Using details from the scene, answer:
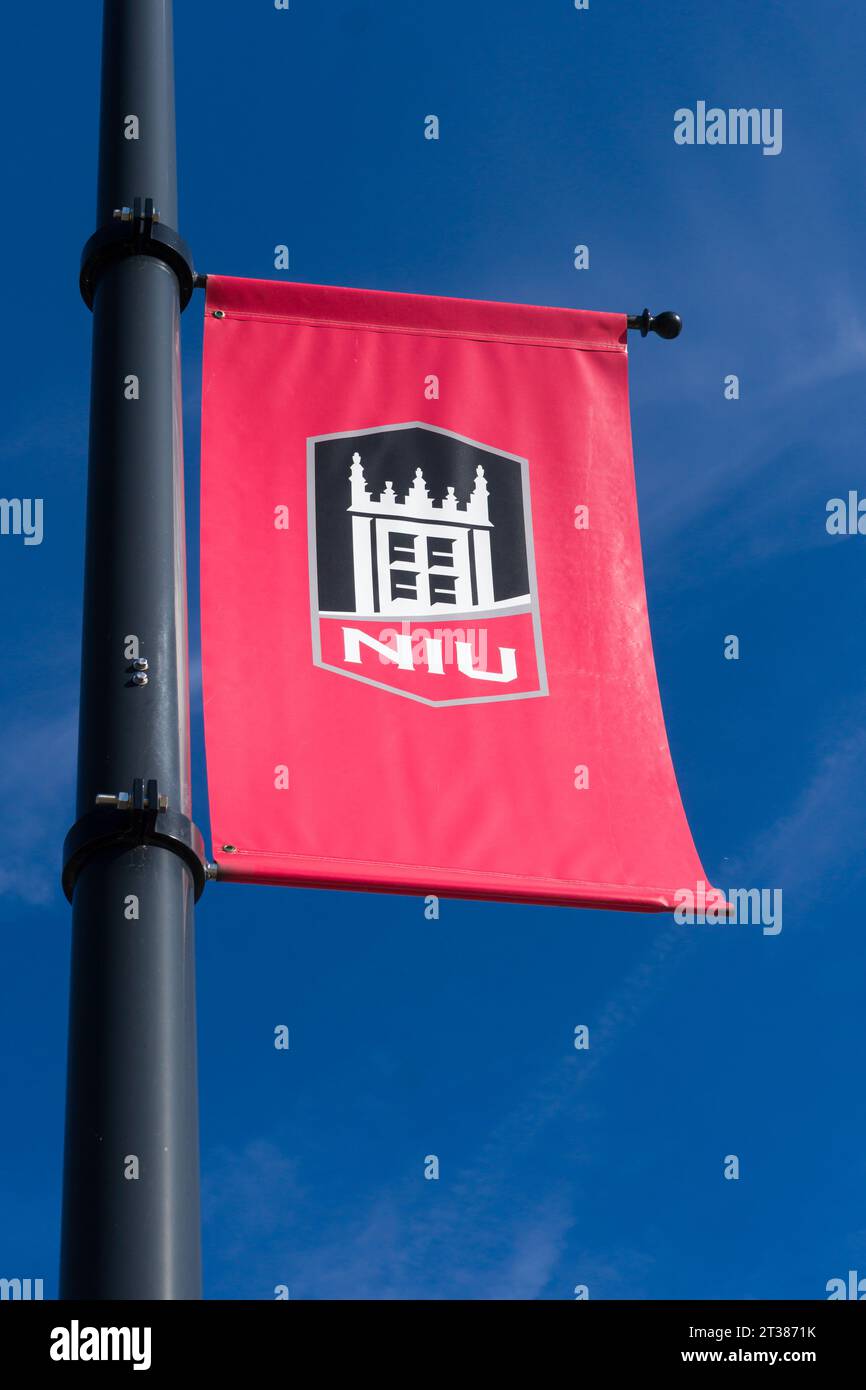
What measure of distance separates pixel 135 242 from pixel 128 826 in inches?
70.5

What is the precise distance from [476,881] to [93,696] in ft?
4.23

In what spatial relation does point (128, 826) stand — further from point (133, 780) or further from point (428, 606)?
point (428, 606)

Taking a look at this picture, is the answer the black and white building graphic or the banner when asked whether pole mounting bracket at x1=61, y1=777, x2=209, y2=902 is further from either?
the black and white building graphic

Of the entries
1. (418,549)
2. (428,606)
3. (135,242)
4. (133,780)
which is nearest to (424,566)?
(418,549)

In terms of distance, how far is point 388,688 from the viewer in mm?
5824

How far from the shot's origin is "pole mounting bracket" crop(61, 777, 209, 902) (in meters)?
4.61

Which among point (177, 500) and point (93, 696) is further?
point (177, 500)

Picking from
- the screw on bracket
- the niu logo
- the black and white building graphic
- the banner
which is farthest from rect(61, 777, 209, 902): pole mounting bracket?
the black and white building graphic

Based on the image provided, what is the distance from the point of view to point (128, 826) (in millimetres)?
4605
